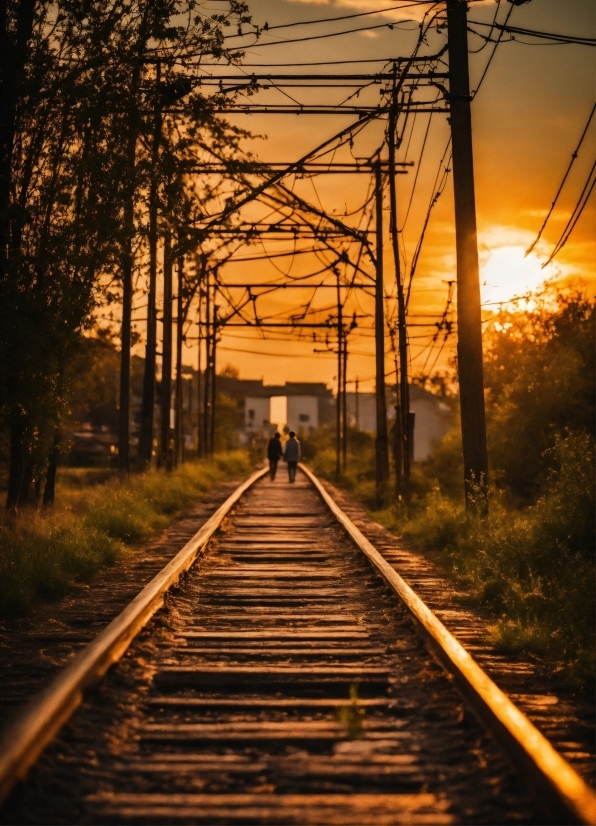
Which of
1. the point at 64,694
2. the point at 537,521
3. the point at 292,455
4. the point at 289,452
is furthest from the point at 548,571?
the point at 289,452

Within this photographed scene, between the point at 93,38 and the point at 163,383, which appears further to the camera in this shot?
the point at 163,383

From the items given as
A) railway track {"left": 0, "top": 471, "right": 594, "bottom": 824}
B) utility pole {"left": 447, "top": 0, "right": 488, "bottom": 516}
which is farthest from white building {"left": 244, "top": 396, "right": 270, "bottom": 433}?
railway track {"left": 0, "top": 471, "right": 594, "bottom": 824}

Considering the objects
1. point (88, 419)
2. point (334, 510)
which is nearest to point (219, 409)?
point (88, 419)

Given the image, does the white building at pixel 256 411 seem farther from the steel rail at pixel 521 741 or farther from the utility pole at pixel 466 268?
the steel rail at pixel 521 741

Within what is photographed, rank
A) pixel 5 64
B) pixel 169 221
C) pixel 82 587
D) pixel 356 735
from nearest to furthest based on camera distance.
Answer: pixel 356 735 < pixel 82 587 < pixel 5 64 < pixel 169 221

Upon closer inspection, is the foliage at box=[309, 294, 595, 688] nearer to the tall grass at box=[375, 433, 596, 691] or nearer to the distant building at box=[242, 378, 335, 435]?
the tall grass at box=[375, 433, 596, 691]

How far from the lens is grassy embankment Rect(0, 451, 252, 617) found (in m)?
9.76

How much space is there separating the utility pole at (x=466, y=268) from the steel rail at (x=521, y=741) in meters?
7.15

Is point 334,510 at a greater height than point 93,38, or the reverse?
point 93,38

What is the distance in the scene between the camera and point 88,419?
94438 mm

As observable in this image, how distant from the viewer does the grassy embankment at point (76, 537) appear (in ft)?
32.0

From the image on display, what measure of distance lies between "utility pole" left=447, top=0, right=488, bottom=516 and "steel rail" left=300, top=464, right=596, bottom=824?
7.15 m

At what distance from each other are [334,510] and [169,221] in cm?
827

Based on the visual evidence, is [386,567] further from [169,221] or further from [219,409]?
[219,409]
